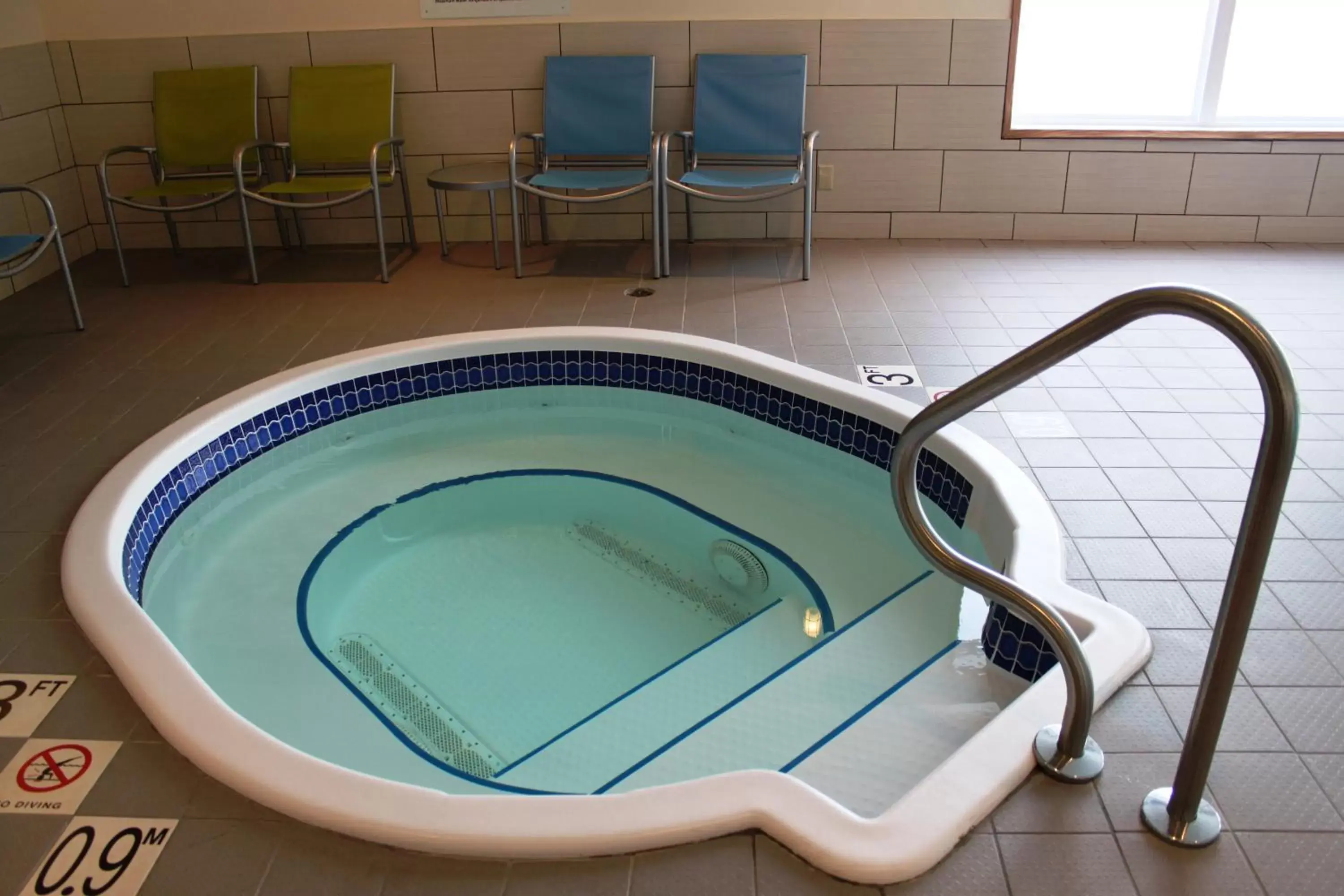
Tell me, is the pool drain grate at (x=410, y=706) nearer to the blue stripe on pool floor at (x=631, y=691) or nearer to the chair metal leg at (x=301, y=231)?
the blue stripe on pool floor at (x=631, y=691)

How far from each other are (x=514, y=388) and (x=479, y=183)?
1.10 metres

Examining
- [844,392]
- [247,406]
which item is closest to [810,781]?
[844,392]

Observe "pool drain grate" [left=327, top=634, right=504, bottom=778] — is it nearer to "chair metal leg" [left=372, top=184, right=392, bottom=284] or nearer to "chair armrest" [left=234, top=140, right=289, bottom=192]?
"chair metal leg" [left=372, top=184, right=392, bottom=284]

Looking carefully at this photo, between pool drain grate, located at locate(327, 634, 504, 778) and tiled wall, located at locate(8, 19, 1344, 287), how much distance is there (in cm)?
280

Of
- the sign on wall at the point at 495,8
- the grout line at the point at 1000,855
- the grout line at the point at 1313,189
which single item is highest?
the sign on wall at the point at 495,8

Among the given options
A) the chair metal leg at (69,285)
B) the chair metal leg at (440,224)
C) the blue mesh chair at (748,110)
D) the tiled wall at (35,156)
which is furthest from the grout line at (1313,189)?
the tiled wall at (35,156)

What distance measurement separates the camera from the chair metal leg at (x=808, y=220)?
4.09 m

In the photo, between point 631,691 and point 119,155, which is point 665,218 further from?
point 119,155

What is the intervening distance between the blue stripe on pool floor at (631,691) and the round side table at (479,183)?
221 centimetres

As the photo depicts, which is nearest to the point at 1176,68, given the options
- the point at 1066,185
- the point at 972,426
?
the point at 1066,185

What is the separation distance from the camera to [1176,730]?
169cm

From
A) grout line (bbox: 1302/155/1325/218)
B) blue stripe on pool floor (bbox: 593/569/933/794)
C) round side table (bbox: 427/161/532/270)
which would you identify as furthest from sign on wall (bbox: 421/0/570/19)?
grout line (bbox: 1302/155/1325/218)

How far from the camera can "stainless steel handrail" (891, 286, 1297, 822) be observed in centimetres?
115

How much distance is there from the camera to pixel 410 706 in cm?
239
